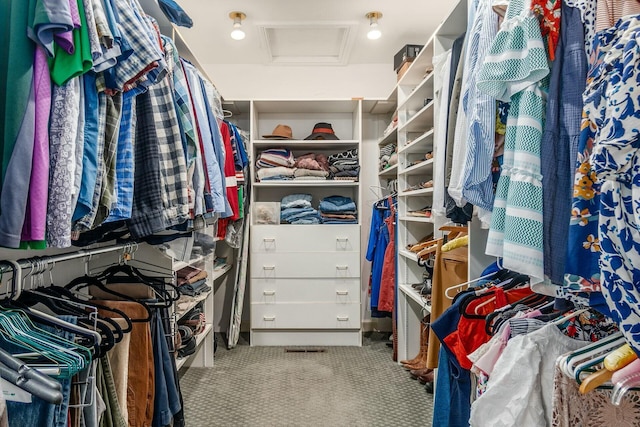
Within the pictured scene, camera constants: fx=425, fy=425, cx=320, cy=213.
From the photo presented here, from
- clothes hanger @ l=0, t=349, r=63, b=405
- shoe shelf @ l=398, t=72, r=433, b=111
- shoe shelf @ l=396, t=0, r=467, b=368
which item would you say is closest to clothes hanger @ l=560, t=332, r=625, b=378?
clothes hanger @ l=0, t=349, r=63, b=405

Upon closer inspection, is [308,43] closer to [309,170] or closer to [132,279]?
[309,170]

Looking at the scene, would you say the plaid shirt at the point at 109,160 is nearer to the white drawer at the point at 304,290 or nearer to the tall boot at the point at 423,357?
the tall boot at the point at 423,357

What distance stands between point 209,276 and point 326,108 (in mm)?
1718

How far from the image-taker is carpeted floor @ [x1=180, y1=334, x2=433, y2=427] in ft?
7.15

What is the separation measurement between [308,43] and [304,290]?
195cm

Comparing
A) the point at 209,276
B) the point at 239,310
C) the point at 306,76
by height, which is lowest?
the point at 239,310

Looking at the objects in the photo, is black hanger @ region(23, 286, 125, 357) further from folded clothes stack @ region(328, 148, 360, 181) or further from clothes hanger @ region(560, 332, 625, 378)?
folded clothes stack @ region(328, 148, 360, 181)

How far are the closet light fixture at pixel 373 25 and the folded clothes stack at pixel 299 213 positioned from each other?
4.34ft

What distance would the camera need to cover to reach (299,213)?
338cm

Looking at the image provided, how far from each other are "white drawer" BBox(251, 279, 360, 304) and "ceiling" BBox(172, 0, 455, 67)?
1.87 meters

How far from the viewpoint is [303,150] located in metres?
3.76

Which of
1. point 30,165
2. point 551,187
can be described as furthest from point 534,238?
point 30,165

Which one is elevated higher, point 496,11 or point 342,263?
point 496,11

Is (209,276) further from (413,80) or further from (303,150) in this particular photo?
(413,80)
